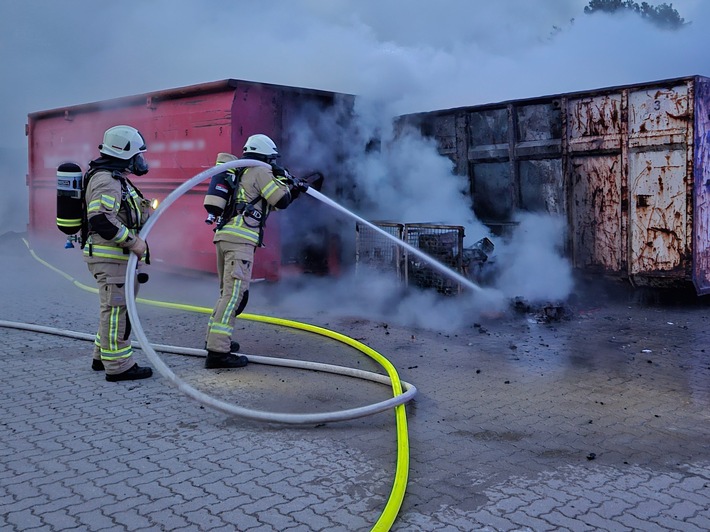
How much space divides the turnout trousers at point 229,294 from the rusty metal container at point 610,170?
4.22m

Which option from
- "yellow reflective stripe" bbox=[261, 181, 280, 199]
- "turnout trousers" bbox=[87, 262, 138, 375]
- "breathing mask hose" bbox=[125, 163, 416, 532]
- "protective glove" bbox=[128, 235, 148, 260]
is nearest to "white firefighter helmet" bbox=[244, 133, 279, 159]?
"breathing mask hose" bbox=[125, 163, 416, 532]

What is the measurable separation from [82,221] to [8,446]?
1.83 meters

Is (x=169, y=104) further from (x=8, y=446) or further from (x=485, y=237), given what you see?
(x=8, y=446)

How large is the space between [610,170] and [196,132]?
511cm

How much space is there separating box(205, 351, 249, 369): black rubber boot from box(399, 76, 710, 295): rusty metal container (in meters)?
4.42

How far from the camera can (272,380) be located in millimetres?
4969

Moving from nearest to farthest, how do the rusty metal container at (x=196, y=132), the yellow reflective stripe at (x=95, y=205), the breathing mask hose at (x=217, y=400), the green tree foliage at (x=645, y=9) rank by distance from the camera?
the breathing mask hose at (x=217, y=400)
the yellow reflective stripe at (x=95, y=205)
the rusty metal container at (x=196, y=132)
the green tree foliage at (x=645, y=9)

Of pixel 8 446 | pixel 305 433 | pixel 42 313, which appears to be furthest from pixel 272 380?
pixel 42 313

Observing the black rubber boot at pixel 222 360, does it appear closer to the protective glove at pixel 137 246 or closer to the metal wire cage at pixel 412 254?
the protective glove at pixel 137 246

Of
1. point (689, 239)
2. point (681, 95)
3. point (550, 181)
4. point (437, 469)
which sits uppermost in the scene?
point (681, 95)

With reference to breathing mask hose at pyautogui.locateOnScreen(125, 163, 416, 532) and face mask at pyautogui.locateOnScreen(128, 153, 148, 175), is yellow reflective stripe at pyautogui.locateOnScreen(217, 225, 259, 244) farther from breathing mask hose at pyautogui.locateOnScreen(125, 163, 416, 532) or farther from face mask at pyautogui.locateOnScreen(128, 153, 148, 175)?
face mask at pyautogui.locateOnScreen(128, 153, 148, 175)

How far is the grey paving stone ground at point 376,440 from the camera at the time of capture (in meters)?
2.93

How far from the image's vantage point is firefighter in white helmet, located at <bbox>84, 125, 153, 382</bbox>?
15.7 feet

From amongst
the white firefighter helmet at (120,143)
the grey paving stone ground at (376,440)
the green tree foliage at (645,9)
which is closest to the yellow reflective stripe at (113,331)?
the grey paving stone ground at (376,440)
